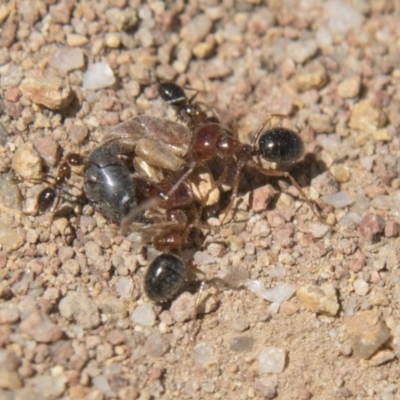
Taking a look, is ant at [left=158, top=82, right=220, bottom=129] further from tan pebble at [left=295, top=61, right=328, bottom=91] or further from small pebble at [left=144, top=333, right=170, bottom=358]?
small pebble at [left=144, top=333, right=170, bottom=358]

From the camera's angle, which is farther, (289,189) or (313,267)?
(289,189)

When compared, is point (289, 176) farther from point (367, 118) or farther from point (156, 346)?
point (156, 346)

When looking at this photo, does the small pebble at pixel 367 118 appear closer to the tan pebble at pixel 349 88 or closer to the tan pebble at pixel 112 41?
the tan pebble at pixel 349 88

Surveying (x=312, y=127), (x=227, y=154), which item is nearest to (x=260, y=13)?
(x=312, y=127)

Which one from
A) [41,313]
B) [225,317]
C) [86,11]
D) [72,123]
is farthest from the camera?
[86,11]

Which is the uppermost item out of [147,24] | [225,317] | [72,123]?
[147,24]

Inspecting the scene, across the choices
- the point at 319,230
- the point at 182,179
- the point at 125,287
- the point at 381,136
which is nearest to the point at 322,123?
the point at 381,136

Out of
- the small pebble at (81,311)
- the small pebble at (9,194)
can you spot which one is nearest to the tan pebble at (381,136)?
the small pebble at (81,311)

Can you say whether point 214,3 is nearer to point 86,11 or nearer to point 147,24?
point 147,24
